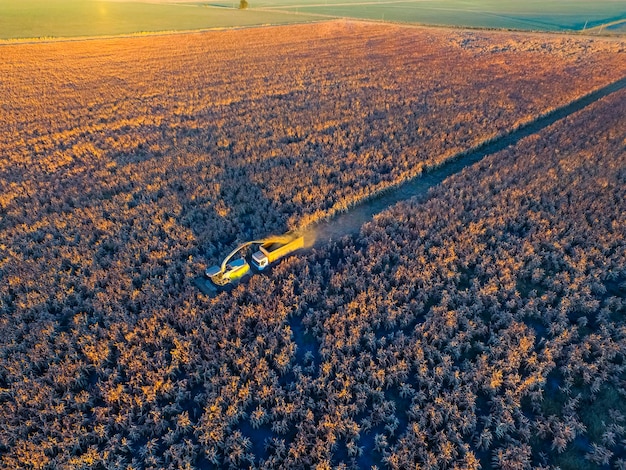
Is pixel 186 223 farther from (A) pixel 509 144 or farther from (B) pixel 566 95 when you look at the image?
(B) pixel 566 95

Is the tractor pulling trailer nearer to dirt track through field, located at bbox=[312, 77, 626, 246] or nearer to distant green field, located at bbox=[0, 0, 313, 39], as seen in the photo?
dirt track through field, located at bbox=[312, 77, 626, 246]

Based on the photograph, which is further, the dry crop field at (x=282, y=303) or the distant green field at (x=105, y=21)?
the distant green field at (x=105, y=21)

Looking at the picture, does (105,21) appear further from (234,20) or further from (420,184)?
(420,184)

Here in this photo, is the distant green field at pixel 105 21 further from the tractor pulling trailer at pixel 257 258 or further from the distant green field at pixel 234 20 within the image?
the tractor pulling trailer at pixel 257 258

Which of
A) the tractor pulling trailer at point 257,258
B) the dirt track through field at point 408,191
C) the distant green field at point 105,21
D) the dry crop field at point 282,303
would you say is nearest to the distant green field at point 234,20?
the distant green field at point 105,21

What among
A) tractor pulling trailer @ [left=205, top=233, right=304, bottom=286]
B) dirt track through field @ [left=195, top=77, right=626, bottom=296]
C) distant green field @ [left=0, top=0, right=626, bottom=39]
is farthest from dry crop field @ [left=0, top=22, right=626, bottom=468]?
distant green field @ [left=0, top=0, right=626, bottom=39]

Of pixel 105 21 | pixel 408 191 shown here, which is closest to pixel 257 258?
pixel 408 191

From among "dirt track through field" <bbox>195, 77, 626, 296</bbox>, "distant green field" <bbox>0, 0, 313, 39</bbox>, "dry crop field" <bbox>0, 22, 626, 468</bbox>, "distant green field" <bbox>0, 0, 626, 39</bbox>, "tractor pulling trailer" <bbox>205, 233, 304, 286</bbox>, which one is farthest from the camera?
"distant green field" <bbox>0, 0, 626, 39</bbox>
